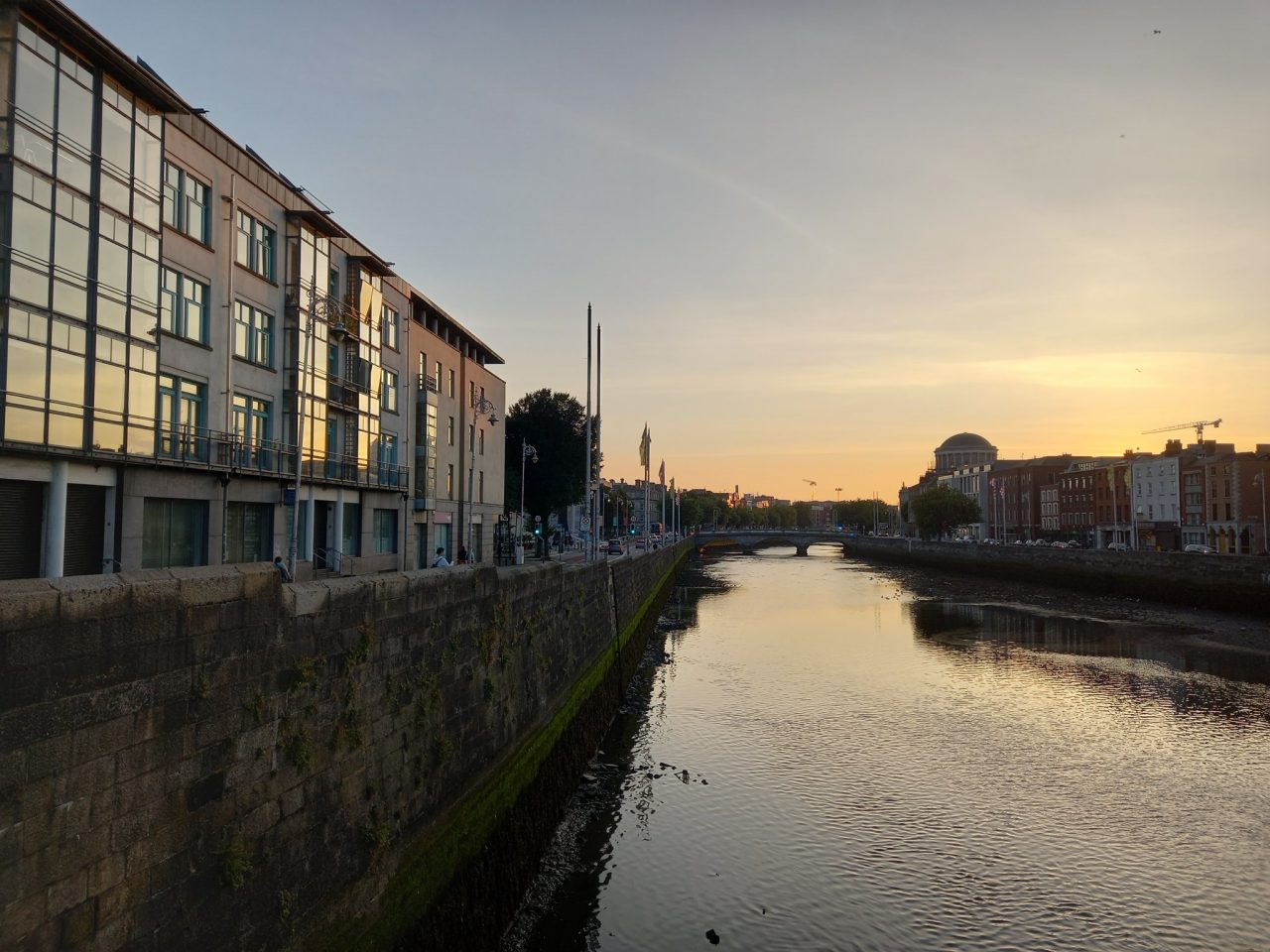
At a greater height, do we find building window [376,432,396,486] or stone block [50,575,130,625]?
building window [376,432,396,486]

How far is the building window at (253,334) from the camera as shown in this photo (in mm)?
30922

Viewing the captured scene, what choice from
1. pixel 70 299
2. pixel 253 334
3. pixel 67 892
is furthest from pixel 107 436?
pixel 67 892

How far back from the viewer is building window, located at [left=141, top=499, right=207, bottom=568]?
2598 centimetres

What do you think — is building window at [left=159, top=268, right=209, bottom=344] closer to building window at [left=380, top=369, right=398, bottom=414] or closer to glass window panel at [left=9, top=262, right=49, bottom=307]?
glass window panel at [left=9, top=262, right=49, bottom=307]

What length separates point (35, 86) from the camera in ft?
68.2

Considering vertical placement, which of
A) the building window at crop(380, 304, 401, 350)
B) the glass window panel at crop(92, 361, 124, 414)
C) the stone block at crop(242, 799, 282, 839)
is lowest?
the stone block at crop(242, 799, 282, 839)

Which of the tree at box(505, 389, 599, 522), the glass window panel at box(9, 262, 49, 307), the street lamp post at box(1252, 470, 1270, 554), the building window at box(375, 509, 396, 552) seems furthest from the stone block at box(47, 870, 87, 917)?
the street lamp post at box(1252, 470, 1270, 554)

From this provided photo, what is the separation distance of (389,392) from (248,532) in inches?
564

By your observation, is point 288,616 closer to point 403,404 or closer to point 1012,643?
point 403,404

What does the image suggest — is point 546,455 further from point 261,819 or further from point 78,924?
point 78,924

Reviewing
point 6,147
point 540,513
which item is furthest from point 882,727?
point 540,513

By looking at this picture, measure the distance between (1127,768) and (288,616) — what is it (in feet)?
71.7

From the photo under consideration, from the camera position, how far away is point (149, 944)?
23.0ft

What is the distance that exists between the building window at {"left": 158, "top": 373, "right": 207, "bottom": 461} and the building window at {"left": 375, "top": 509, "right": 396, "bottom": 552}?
48.7 feet
